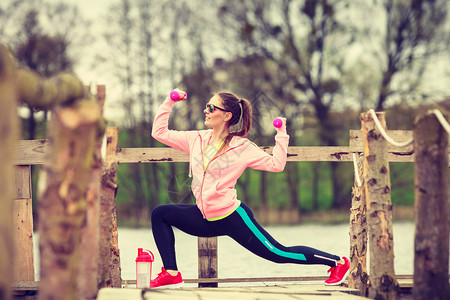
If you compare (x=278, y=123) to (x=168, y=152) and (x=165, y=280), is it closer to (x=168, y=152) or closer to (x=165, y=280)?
(x=168, y=152)

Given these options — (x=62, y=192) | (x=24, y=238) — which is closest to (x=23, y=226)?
(x=24, y=238)

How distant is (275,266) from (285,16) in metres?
14.0

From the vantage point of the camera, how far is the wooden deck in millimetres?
3975

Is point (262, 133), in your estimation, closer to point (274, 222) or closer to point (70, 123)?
point (274, 222)

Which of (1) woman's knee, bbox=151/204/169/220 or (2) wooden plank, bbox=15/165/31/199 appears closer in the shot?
(1) woman's knee, bbox=151/204/169/220

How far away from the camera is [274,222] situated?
66.9 ft

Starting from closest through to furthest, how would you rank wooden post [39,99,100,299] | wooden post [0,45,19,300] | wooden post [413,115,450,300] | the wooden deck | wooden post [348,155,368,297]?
1. wooden post [0,45,19,300]
2. wooden post [39,99,100,299]
3. wooden post [413,115,450,300]
4. the wooden deck
5. wooden post [348,155,368,297]

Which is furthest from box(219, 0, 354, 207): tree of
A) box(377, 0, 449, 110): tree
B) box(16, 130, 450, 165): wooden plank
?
box(16, 130, 450, 165): wooden plank

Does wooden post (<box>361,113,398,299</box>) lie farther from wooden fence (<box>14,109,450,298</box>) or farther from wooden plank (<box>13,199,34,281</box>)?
wooden plank (<box>13,199,34,281</box>)

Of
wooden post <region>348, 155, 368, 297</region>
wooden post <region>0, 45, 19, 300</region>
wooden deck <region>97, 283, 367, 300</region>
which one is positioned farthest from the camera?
wooden post <region>348, 155, 368, 297</region>

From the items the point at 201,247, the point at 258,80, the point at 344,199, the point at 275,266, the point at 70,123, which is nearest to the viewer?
the point at 70,123

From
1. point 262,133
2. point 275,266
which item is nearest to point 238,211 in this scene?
point 275,266

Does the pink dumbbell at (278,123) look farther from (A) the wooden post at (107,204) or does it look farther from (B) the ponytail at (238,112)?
(A) the wooden post at (107,204)

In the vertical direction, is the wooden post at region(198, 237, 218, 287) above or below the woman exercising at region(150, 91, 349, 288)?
below
